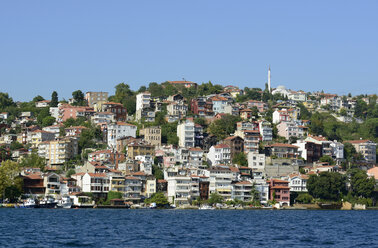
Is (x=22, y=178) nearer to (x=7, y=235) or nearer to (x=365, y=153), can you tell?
(x=7, y=235)

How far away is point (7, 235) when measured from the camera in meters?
48.7

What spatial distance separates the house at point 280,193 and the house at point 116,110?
126ft

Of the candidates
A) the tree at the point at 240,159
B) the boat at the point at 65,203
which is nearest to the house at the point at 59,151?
the boat at the point at 65,203

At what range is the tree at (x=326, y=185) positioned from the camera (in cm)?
9950

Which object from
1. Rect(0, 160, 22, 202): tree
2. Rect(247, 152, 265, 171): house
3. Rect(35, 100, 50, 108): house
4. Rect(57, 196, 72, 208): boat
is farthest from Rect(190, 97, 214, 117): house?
Rect(0, 160, 22, 202): tree

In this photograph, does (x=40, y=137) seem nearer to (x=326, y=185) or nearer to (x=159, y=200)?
(x=159, y=200)

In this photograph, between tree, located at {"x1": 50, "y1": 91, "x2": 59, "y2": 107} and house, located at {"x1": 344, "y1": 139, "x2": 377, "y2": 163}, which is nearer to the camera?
house, located at {"x1": 344, "y1": 139, "x2": 377, "y2": 163}

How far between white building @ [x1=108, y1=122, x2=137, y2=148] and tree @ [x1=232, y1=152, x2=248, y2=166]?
18390mm

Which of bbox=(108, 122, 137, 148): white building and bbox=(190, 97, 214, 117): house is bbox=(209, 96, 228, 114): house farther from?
bbox=(108, 122, 137, 148): white building

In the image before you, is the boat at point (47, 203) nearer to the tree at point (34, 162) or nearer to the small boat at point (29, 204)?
the small boat at point (29, 204)

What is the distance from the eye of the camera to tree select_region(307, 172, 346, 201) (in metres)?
99.5

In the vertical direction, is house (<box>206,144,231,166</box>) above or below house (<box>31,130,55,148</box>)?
below

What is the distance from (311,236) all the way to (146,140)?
62.9 meters

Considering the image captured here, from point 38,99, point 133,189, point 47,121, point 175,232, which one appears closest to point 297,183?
point 133,189
